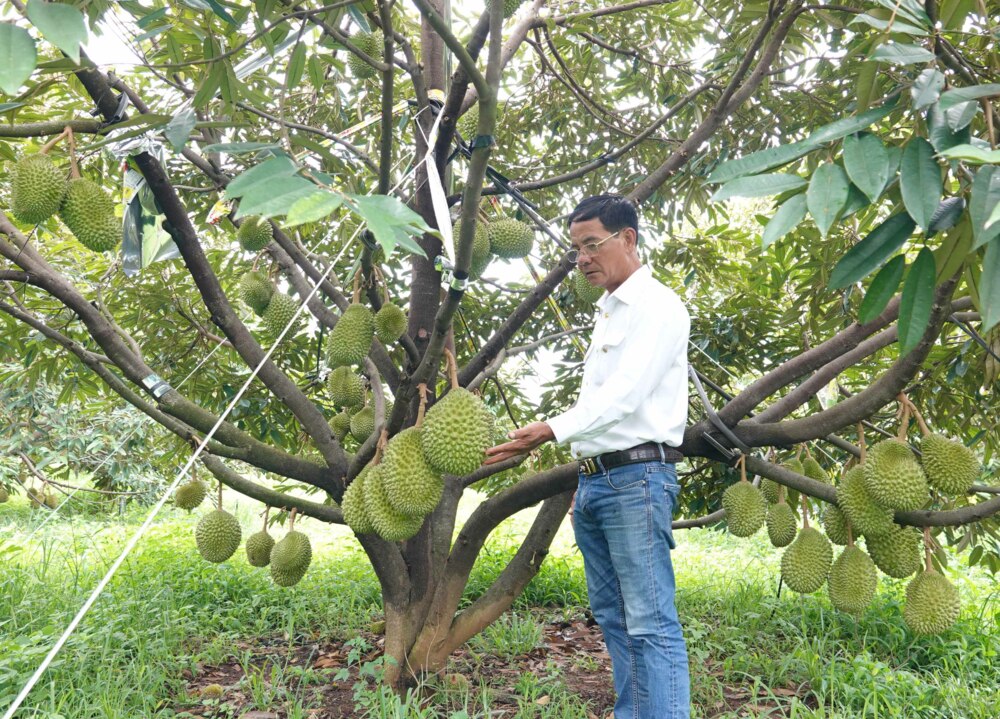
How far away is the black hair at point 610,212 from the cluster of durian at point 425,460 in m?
0.71

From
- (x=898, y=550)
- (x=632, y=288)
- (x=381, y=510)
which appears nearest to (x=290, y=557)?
(x=381, y=510)

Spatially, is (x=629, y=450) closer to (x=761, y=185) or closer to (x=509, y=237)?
(x=509, y=237)

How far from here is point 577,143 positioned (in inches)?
152

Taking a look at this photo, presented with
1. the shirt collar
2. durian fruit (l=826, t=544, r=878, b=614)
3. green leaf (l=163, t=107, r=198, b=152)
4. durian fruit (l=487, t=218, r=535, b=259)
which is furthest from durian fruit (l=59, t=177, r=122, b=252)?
durian fruit (l=826, t=544, r=878, b=614)

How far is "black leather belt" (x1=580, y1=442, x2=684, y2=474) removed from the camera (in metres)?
2.06

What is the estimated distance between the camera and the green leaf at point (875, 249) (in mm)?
1092

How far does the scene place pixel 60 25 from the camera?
3.06 ft

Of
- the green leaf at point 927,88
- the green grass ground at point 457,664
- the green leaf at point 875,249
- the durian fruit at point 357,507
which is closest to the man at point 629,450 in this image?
the durian fruit at point 357,507

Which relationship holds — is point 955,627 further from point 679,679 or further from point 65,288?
point 65,288

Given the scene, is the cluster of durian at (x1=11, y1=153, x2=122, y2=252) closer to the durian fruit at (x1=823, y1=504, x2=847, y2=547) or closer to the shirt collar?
the shirt collar

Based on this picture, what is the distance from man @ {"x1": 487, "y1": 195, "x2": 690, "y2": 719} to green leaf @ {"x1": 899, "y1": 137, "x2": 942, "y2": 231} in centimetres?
97

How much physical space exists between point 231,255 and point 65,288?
1.52m

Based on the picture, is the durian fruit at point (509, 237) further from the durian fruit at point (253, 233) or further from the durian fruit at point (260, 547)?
the durian fruit at point (260, 547)

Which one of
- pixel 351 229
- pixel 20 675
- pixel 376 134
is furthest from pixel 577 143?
pixel 20 675
